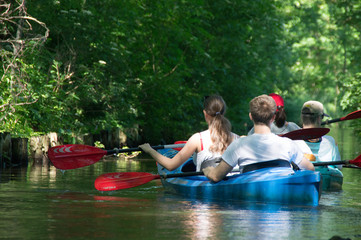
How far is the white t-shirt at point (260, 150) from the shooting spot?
7.58 metres

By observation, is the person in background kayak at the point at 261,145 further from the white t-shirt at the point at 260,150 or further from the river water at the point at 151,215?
the river water at the point at 151,215

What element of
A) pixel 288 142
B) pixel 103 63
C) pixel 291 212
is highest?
pixel 103 63

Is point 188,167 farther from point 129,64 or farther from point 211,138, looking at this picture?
point 129,64

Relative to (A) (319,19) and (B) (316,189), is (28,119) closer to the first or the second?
(B) (316,189)

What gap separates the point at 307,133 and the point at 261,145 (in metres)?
1.94

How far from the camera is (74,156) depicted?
10.8 meters

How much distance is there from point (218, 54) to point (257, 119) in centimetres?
2081

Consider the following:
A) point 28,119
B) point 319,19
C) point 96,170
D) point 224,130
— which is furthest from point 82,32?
point 319,19

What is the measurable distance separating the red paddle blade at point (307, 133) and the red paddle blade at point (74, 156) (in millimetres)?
2974

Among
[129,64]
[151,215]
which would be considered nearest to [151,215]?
[151,215]

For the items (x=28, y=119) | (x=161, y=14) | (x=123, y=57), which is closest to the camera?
(x=28, y=119)

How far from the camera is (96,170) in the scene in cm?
1308

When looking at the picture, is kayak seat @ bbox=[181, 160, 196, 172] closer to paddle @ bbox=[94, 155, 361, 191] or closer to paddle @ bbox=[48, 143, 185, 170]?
paddle @ bbox=[94, 155, 361, 191]

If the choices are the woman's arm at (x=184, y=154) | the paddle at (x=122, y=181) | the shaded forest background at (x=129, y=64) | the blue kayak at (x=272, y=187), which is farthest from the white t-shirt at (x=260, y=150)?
the shaded forest background at (x=129, y=64)
